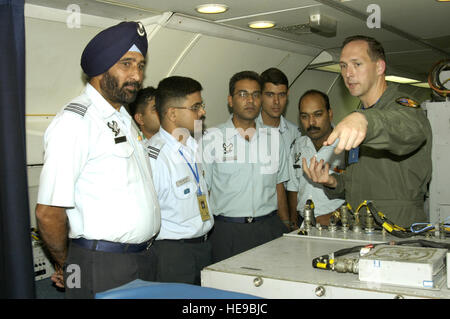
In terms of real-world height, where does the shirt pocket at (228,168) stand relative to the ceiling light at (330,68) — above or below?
below

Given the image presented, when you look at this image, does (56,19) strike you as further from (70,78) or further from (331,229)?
(331,229)

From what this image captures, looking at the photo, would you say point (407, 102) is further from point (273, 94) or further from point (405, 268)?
point (273, 94)

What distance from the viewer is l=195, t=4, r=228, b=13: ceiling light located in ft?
11.2

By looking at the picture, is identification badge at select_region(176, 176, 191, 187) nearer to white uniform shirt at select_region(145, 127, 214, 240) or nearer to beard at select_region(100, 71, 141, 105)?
white uniform shirt at select_region(145, 127, 214, 240)

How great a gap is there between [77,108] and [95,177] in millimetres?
381

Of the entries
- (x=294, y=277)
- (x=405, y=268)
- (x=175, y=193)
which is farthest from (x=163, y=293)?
(x=175, y=193)

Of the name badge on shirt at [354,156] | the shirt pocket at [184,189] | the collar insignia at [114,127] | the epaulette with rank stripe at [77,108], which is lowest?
the shirt pocket at [184,189]

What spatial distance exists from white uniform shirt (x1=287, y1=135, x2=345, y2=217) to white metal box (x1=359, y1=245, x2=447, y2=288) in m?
1.82

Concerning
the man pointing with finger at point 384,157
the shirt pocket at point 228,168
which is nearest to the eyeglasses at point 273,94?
the shirt pocket at point 228,168

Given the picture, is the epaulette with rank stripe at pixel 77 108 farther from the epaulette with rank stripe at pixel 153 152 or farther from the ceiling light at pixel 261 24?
the ceiling light at pixel 261 24

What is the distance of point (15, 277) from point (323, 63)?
4613 millimetres

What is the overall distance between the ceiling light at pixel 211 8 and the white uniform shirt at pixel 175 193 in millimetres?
1090

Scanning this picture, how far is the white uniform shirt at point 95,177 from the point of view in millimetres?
2275

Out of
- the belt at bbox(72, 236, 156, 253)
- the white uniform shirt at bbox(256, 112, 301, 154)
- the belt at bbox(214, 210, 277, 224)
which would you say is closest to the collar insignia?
the belt at bbox(72, 236, 156, 253)
